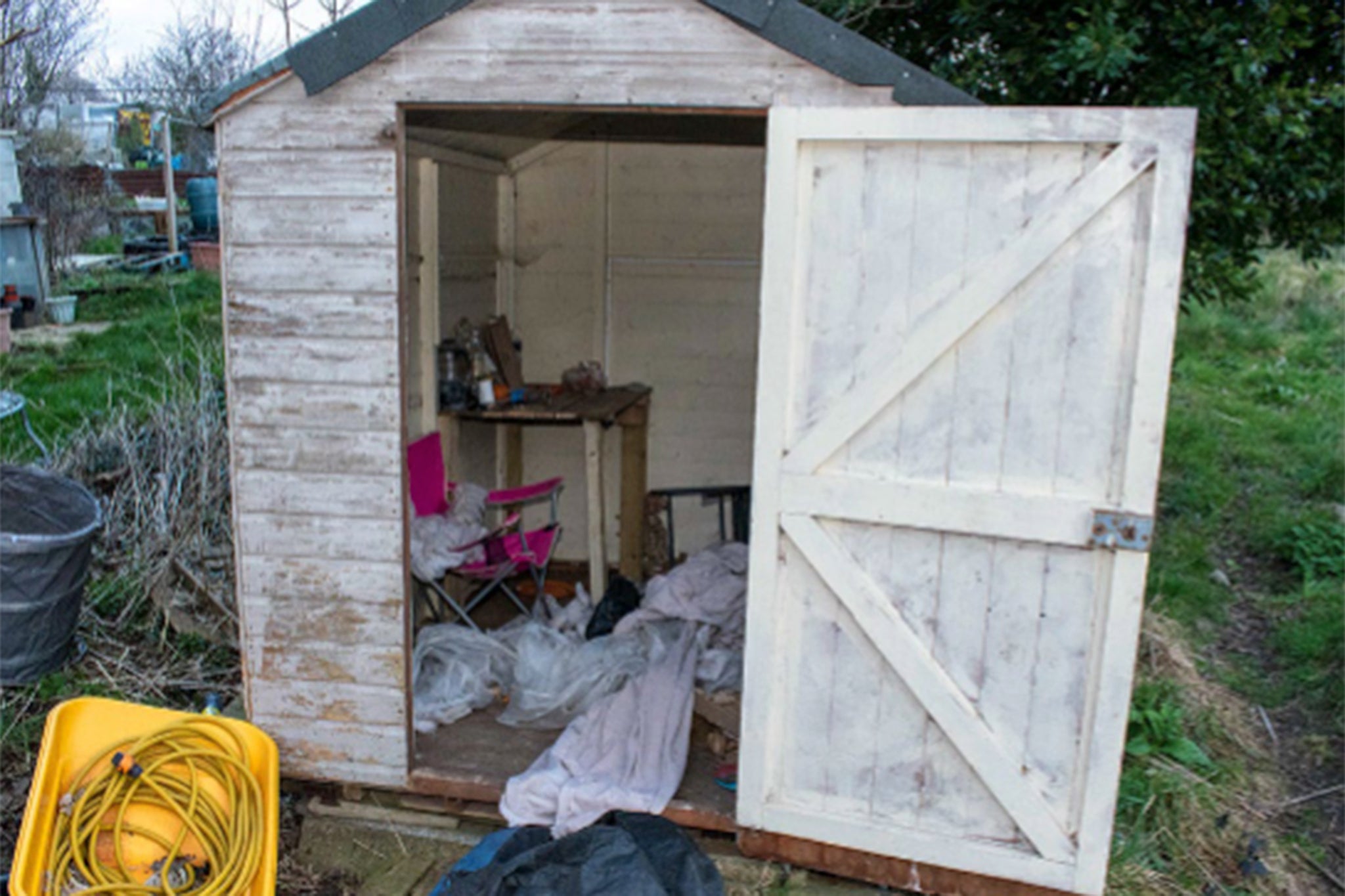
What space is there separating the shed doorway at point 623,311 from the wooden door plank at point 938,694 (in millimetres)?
2321

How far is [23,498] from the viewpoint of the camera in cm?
493

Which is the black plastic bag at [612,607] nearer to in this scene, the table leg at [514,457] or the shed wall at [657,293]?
the shed wall at [657,293]

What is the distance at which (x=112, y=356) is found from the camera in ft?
31.7

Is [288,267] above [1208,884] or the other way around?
above

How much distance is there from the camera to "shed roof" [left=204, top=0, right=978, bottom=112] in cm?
307

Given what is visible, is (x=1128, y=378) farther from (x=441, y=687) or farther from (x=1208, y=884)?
(x=441, y=687)

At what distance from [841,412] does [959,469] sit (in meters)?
0.36

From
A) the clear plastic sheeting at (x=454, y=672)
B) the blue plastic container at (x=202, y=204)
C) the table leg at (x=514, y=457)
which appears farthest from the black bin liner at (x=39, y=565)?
the blue plastic container at (x=202, y=204)

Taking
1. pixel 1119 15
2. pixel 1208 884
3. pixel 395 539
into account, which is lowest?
pixel 1208 884

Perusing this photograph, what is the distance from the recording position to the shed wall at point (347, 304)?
128 inches

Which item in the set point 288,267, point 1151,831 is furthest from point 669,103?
point 1151,831

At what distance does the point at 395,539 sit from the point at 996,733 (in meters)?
1.92

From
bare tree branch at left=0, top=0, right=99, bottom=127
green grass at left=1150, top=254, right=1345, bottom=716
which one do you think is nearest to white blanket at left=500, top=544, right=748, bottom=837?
green grass at left=1150, top=254, right=1345, bottom=716

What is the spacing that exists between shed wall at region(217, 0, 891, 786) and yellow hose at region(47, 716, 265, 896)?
1.31 feet
